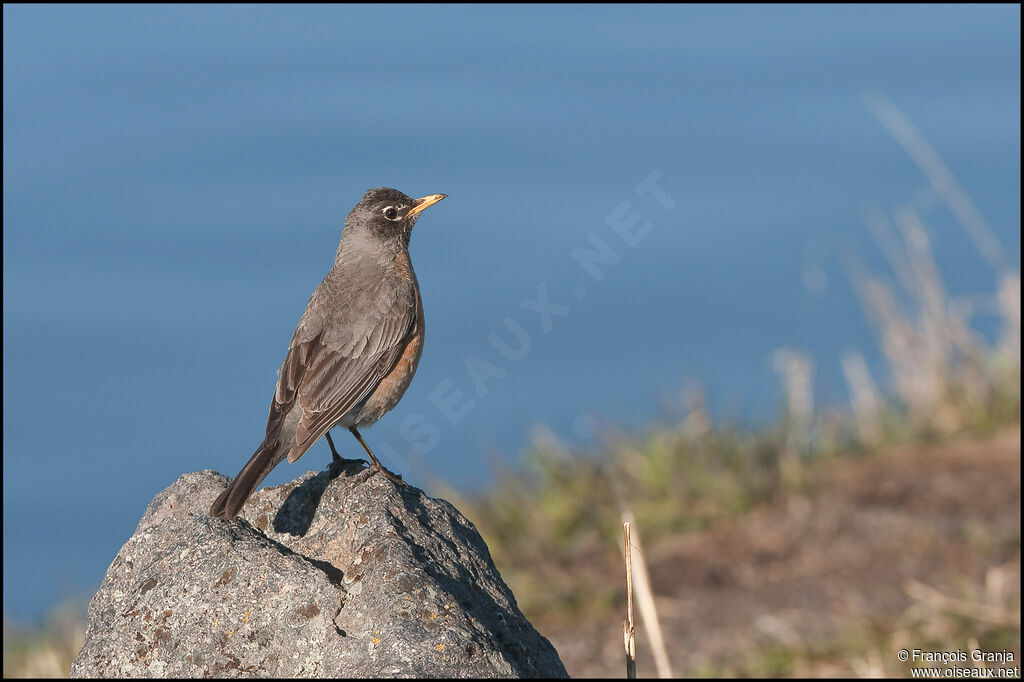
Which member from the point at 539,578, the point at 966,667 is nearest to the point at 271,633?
the point at 966,667

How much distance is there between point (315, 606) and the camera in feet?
14.0

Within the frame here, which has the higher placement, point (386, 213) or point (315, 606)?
point (386, 213)

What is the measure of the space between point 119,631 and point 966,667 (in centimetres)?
447

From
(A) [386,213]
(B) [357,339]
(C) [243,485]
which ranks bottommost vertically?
(C) [243,485]

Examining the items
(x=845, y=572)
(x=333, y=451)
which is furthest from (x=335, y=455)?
(x=845, y=572)

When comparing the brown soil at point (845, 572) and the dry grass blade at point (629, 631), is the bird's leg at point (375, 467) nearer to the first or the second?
the dry grass blade at point (629, 631)

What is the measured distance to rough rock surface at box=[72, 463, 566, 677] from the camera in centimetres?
411

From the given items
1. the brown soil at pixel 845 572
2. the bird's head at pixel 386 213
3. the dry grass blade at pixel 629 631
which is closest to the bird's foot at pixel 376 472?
the dry grass blade at pixel 629 631

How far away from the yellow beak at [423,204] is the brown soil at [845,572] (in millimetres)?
2791

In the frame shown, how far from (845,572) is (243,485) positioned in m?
4.90

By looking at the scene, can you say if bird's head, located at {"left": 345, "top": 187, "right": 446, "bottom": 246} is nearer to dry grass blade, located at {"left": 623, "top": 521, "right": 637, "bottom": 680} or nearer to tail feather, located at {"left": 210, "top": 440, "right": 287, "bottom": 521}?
tail feather, located at {"left": 210, "top": 440, "right": 287, "bottom": 521}

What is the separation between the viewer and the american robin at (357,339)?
19.3 ft

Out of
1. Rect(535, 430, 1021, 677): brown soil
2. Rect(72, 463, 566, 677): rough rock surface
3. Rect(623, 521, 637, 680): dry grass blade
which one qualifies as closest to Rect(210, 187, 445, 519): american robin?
Rect(72, 463, 566, 677): rough rock surface

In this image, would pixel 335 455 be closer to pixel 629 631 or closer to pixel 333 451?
pixel 333 451
